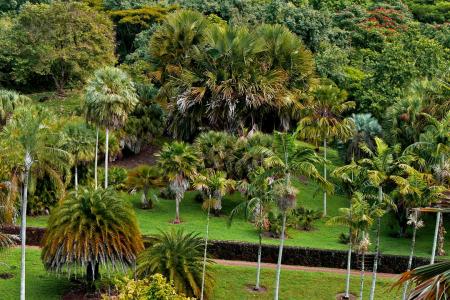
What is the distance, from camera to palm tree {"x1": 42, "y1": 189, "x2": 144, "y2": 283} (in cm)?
2914

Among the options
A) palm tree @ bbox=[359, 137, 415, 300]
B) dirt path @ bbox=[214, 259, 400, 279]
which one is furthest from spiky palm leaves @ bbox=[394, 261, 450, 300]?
dirt path @ bbox=[214, 259, 400, 279]

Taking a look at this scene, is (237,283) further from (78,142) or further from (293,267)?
(78,142)

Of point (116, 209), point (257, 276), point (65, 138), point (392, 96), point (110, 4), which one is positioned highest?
point (110, 4)

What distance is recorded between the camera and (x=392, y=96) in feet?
157

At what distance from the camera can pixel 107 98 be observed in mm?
37375

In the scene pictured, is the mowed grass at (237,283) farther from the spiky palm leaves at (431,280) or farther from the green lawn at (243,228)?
the spiky palm leaves at (431,280)

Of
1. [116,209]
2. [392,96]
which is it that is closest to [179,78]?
[392,96]

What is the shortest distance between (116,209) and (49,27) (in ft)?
89.4

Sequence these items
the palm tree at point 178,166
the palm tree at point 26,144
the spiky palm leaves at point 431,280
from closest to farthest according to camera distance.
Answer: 1. the spiky palm leaves at point 431,280
2. the palm tree at point 26,144
3. the palm tree at point 178,166

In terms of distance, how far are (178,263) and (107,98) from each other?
1237 centimetres

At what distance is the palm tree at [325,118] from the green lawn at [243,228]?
11.9 ft

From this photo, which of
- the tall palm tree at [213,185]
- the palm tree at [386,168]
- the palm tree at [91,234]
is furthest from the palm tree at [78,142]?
the palm tree at [386,168]

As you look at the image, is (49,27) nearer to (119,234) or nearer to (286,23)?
(286,23)

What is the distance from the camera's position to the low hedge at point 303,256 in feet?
112
